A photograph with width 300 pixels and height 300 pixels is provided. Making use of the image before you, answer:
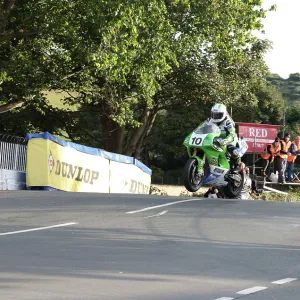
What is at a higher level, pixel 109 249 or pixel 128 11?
pixel 128 11

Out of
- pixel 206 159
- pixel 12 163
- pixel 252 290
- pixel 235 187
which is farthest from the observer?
pixel 12 163

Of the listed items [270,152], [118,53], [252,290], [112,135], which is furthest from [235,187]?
[112,135]

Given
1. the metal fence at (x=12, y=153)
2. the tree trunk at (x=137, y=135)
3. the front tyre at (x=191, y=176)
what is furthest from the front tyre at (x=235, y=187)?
the tree trunk at (x=137, y=135)

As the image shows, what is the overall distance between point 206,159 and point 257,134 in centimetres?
1933

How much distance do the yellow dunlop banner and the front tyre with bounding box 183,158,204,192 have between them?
5.07m

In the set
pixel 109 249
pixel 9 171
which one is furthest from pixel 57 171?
pixel 109 249

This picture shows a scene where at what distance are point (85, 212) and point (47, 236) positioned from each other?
301cm

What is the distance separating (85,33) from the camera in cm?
2822

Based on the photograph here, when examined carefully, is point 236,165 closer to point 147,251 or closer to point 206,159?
point 206,159

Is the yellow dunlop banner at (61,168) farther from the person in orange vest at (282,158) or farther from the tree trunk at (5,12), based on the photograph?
the person in orange vest at (282,158)

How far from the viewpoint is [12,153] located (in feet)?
73.9

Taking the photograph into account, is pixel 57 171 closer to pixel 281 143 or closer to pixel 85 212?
pixel 85 212

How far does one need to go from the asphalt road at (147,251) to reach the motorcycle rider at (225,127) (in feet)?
14.2

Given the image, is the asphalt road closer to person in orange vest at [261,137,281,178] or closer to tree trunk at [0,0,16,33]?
tree trunk at [0,0,16,33]
